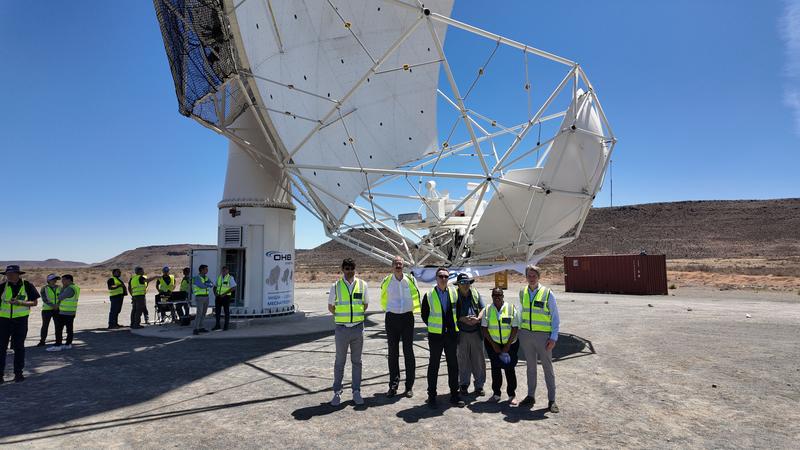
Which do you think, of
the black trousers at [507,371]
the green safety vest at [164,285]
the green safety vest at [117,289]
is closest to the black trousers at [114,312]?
the green safety vest at [117,289]

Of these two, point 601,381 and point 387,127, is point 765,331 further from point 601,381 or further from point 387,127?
point 387,127

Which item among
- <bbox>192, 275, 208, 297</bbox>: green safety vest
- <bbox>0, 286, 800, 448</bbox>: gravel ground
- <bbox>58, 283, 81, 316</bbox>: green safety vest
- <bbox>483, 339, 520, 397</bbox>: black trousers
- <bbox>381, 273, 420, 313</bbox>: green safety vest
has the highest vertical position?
<bbox>381, 273, 420, 313</bbox>: green safety vest

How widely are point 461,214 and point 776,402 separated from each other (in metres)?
11.1

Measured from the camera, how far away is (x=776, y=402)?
6965 millimetres

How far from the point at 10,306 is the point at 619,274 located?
3500 cm

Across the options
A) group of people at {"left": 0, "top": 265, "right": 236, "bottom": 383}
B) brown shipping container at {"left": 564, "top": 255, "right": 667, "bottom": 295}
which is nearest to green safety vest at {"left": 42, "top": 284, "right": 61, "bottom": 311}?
group of people at {"left": 0, "top": 265, "right": 236, "bottom": 383}

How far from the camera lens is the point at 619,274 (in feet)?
112

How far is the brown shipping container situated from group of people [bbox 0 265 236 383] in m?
28.6

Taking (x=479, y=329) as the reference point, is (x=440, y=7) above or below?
above

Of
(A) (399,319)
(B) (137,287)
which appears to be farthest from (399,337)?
(B) (137,287)

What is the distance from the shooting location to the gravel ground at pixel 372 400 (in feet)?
18.4

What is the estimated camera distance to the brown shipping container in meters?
32.2

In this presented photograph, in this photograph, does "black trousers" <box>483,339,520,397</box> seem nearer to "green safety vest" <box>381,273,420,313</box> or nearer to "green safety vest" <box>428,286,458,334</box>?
"green safety vest" <box>428,286,458,334</box>

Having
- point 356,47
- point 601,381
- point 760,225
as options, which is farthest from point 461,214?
point 760,225
